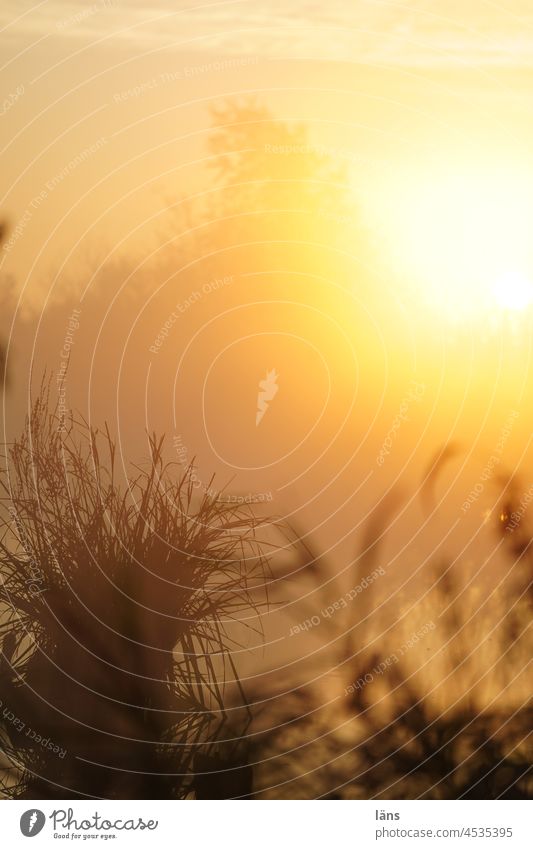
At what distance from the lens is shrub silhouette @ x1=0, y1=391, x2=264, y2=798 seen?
1772 mm

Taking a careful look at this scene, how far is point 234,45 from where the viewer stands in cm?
190

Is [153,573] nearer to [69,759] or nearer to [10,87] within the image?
[69,759]

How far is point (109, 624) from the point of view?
178cm

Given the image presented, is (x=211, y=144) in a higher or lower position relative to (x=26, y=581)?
higher

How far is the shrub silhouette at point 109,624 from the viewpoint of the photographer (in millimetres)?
1772

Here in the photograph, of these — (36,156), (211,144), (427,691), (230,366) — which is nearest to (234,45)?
(211,144)
